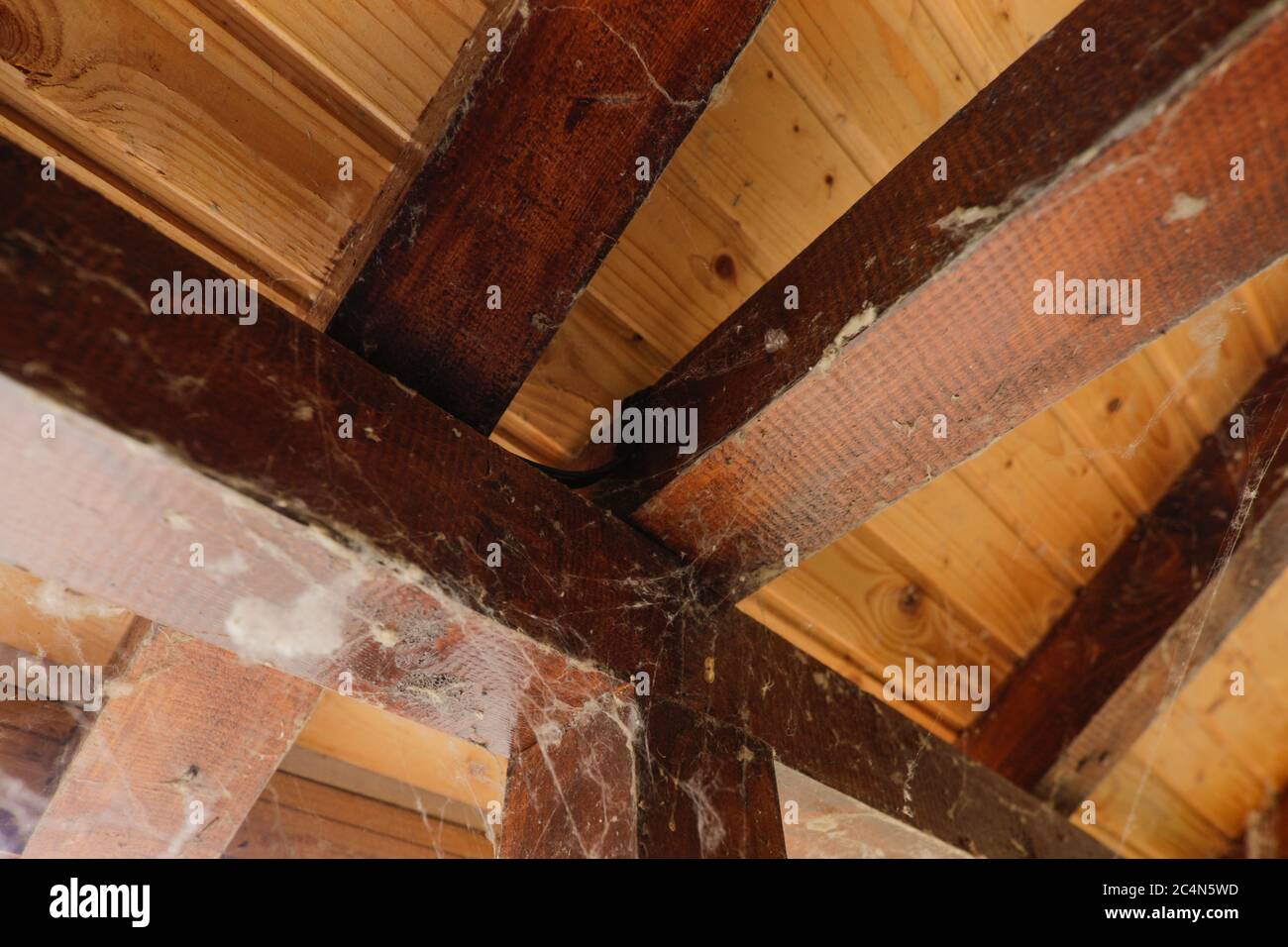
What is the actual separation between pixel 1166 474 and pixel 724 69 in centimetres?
136

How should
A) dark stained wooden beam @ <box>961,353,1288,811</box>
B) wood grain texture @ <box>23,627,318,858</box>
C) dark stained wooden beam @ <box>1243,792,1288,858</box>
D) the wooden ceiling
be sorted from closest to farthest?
the wooden ceiling, wood grain texture @ <box>23,627,318,858</box>, dark stained wooden beam @ <box>961,353,1288,811</box>, dark stained wooden beam @ <box>1243,792,1288,858</box>

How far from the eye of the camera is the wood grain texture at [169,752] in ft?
3.19

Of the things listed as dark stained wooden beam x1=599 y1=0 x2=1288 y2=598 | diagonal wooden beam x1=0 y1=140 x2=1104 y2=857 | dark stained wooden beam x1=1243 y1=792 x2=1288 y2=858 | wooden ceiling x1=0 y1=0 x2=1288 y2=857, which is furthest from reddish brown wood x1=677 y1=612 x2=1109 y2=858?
dark stained wooden beam x1=1243 y1=792 x2=1288 y2=858

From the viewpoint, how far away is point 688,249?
112cm

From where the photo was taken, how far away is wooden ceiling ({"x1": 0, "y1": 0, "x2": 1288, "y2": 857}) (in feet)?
2.83

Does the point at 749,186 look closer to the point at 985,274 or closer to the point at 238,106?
the point at 985,274

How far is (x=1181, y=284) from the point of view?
2.24ft

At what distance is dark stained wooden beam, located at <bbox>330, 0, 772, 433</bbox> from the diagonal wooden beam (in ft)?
0.25

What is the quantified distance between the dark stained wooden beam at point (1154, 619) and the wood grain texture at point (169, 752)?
128 cm

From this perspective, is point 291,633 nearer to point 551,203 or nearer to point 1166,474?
point 551,203

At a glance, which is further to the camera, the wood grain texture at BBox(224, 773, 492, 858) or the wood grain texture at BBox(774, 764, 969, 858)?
the wood grain texture at BBox(224, 773, 492, 858)

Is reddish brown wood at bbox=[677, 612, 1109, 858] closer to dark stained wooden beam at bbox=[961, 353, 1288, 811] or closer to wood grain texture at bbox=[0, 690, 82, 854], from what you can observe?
dark stained wooden beam at bbox=[961, 353, 1288, 811]
